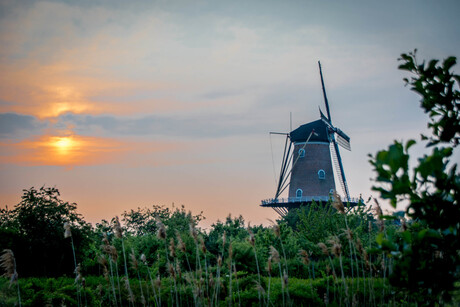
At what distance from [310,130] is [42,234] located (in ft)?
98.3

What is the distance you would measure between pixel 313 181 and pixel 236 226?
75.1 ft

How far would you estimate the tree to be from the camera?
15.5 meters

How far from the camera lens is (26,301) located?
983cm

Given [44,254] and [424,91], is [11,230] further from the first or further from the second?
[424,91]

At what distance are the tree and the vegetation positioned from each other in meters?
0.03

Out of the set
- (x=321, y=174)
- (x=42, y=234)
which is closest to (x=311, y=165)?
(x=321, y=174)

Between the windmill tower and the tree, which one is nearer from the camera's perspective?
the tree

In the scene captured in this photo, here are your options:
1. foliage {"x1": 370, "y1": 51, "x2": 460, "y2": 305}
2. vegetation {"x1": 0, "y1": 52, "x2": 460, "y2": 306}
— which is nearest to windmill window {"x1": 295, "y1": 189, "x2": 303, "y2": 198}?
vegetation {"x1": 0, "y1": 52, "x2": 460, "y2": 306}

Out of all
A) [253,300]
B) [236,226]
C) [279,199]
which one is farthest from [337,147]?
[253,300]

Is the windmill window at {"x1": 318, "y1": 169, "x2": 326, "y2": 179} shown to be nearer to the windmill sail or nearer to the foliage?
the windmill sail

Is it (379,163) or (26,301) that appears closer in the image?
(379,163)

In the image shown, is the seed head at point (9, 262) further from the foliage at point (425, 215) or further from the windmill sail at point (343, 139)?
the windmill sail at point (343, 139)

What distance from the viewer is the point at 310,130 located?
4238 cm

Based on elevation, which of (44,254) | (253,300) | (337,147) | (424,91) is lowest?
(253,300)
